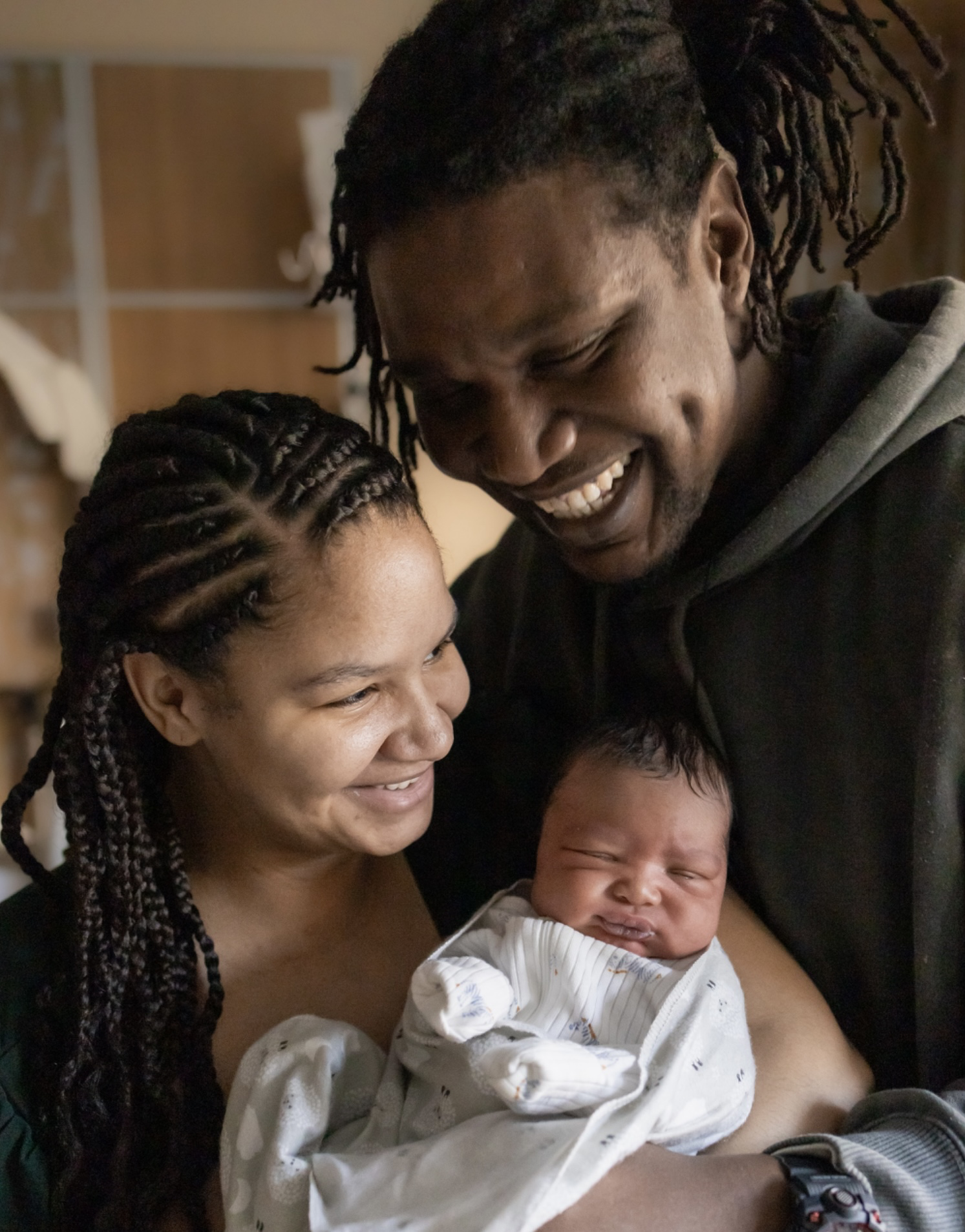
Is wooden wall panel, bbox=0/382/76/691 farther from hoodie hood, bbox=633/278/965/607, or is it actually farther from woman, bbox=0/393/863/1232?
hoodie hood, bbox=633/278/965/607

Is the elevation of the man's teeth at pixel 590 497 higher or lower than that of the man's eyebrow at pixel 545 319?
Answer: lower

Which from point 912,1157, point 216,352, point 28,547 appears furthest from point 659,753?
point 28,547

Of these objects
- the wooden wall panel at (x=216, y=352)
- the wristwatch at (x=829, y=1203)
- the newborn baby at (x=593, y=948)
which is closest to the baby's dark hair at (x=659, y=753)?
the newborn baby at (x=593, y=948)

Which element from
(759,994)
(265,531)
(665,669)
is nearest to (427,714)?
(265,531)

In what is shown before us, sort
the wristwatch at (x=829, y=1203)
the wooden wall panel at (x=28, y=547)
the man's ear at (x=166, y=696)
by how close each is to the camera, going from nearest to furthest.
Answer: the wristwatch at (x=829, y=1203) < the man's ear at (x=166, y=696) < the wooden wall panel at (x=28, y=547)

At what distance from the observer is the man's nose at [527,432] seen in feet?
4.07

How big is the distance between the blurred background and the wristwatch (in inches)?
117

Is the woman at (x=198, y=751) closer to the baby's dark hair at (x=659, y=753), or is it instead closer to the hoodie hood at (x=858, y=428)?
the baby's dark hair at (x=659, y=753)

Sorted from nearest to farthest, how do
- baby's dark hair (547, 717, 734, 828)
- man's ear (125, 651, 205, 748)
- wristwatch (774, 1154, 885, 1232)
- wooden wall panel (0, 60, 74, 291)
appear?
wristwatch (774, 1154, 885, 1232) → man's ear (125, 651, 205, 748) → baby's dark hair (547, 717, 734, 828) → wooden wall panel (0, 60, 74, 291)

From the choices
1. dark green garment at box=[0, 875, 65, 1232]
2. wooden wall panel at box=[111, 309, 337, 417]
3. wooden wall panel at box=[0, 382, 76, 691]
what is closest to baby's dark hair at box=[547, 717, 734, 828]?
dark green garment at box=[0, 875, 65, 1232]

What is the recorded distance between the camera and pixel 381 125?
1.24m

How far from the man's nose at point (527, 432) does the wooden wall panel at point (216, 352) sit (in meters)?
2.74

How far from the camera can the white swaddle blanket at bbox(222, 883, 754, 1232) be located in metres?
1.08

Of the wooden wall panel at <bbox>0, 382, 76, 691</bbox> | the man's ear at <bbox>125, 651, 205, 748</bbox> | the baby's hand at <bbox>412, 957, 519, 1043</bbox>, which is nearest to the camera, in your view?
the baby's hand at <bbox>412, 957, 519, 1043</bbox>
